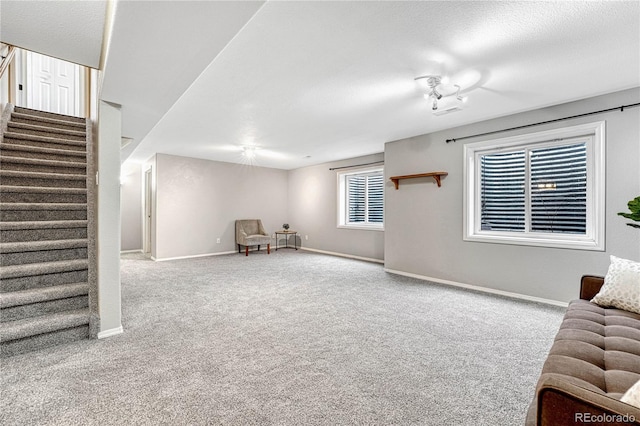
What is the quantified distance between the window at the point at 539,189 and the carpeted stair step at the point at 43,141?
5428 mm

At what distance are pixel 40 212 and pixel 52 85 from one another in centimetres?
392

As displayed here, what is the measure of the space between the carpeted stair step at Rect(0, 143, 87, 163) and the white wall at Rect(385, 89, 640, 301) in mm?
4561

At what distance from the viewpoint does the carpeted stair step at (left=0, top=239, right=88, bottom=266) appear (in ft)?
8.59

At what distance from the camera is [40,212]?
10.1 feet

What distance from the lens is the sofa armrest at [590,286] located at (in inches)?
83.4

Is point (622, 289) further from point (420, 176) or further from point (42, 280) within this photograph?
point (42, 280)

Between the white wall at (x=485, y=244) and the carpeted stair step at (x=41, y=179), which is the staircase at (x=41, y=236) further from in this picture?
the white wall at (x=485, y=244)

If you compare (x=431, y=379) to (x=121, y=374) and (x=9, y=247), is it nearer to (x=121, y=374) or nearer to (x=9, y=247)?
(x=121, y=374)

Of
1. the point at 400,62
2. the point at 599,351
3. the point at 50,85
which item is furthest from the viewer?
the point at 50,85

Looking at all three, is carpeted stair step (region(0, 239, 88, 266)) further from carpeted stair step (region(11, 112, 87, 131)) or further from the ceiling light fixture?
the ceiling light fixture

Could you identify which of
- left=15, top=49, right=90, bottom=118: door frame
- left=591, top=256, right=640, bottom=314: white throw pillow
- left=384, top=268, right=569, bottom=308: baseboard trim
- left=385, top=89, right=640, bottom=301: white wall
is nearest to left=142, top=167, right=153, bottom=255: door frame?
left=15, top=49, right=90, bottom=118: door frame

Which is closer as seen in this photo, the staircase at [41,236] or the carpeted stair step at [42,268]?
the staircase at [41,236]

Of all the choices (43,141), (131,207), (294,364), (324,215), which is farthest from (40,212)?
(324,215)

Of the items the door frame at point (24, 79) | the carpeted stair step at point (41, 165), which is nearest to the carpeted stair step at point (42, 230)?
the carpeted stair step at point (41, 165)
